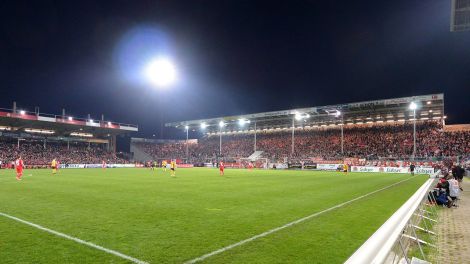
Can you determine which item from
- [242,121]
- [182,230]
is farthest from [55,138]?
[182,230]

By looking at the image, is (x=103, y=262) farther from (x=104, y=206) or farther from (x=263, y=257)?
(x=104, y=206)

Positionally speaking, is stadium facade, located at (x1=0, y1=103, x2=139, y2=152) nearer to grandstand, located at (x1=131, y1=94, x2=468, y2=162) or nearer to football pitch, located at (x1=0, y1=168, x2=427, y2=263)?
grandstand, located at (x1=131, y1=94, x2=468, y2=162)

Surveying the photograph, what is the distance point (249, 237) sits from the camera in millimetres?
6723

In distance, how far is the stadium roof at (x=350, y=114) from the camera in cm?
5069

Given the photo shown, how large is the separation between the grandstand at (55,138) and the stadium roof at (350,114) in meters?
20.7

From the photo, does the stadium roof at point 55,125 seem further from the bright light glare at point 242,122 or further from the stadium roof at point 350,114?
the bright light glare at point 242,122

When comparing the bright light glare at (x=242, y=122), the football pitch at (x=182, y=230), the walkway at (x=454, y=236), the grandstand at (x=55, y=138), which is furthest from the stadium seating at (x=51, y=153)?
the walkway at (x=454, y=236)

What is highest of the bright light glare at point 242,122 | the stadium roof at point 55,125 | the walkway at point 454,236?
the bright light glare at point 242,122

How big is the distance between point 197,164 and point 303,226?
205 feet

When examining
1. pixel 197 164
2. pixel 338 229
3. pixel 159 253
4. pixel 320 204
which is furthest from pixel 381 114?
pixel 159 253

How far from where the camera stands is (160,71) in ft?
183

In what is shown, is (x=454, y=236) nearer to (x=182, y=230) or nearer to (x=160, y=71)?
(x=182, y=230)

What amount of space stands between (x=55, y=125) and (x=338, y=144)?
5685 centimetres

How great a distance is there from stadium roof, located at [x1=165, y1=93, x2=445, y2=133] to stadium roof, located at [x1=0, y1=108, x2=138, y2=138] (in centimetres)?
1921
